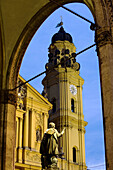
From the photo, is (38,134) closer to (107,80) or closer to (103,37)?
(103,37)

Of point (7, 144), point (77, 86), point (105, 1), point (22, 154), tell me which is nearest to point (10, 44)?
point (7, 144)

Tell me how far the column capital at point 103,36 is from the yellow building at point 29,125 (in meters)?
17.4

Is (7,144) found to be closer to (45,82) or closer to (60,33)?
(45,82)

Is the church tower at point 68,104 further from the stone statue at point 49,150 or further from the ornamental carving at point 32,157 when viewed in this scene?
the stone statue at point 49,150

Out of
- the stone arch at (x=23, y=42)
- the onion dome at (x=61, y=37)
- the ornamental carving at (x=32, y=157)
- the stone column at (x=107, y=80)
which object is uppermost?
the onion dome at (x=61, y=37)

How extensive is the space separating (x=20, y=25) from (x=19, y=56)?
87cm

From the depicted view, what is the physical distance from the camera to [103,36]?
6625 mm

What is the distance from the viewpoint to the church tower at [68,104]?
107 feet

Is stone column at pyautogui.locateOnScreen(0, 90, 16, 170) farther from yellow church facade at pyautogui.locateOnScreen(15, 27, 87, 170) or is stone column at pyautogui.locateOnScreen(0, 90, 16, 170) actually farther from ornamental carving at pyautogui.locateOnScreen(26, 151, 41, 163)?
ornamental carving at pyautogui.locateOnScreen(26, 151, 41, 163)

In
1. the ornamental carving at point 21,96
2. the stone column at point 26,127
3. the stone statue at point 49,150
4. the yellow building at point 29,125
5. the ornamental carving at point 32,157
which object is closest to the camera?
the stone statue at point 49,150

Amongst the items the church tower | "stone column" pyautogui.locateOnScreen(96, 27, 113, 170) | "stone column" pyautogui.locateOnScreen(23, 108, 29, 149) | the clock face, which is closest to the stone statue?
"stone column" pyautogui.locateOnScreen(96, 27, 113, 170)

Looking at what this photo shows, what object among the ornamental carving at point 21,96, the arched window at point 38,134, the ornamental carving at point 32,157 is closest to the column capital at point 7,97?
the ornamental carving at point 32,157

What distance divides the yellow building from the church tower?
650 cm

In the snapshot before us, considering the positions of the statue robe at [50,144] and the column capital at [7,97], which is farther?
the column capital at [7,97]
